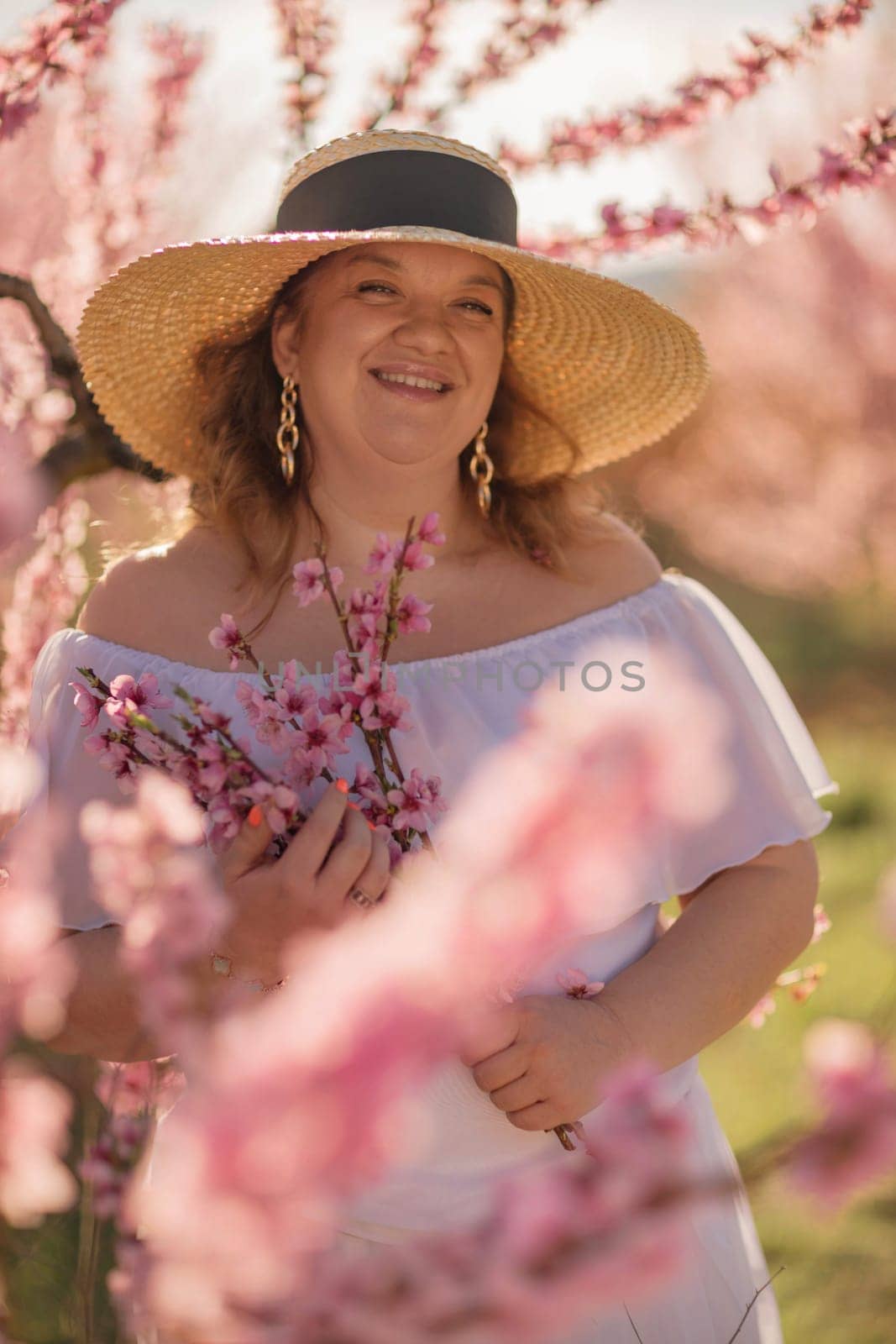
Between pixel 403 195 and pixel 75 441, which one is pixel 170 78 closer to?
pixel 75 441

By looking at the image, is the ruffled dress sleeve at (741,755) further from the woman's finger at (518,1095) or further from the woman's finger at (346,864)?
the woman's finger at (346,864)

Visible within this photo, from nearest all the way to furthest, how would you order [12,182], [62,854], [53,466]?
[62,854], [53,466], [12,182]

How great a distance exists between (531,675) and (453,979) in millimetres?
1328

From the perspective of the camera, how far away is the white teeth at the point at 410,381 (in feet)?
5.41

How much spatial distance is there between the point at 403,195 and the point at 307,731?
0.89 m

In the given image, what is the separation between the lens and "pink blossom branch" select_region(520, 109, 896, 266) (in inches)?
85.9

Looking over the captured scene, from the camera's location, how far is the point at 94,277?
10.5ft

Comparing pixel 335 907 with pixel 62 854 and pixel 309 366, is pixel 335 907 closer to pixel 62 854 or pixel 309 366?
pixel 62 854

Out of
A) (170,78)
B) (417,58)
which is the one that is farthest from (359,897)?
(170,78)

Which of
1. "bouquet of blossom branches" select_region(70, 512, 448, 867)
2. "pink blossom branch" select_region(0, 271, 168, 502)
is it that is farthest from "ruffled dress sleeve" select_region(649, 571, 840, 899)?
"pink blossom branch" select_region(0, 271, 168, 502)

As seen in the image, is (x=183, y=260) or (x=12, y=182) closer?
(x=183, y=260)

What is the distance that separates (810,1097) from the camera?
57 centimetres

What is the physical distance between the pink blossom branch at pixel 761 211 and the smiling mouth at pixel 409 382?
0.70 meters

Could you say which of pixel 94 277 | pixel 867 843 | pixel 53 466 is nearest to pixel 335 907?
pixel 53 466
